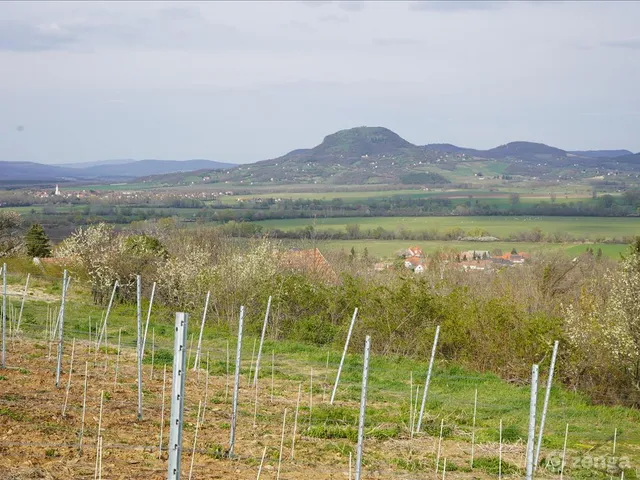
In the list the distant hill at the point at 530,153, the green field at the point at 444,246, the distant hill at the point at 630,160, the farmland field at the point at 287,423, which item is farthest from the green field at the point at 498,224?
the distant hill at the point at 530,153

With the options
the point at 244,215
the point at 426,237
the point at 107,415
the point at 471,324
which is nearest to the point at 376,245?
the point at 426,237

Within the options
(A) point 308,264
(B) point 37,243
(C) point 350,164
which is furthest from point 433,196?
(A) point 308,264

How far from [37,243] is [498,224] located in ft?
159

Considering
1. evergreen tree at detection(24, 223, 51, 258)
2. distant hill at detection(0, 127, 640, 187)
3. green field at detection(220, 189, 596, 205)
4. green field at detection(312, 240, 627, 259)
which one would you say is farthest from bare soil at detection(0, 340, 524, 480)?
distant hill at detection(0, 127, 640, 187)

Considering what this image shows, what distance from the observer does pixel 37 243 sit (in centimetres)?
4459

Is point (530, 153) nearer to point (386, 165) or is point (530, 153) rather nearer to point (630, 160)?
point (630, 160)

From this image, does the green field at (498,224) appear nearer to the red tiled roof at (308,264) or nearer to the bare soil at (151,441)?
the red tiled roof at (308,264)

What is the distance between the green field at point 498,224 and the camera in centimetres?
6606

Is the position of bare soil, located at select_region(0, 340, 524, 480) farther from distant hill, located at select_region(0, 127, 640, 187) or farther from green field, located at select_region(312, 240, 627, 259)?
distant hill, located at select_region(0, 127, 640, 187)

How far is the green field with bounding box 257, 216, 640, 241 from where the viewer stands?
66062 mm

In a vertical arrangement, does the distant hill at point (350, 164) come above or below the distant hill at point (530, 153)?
below

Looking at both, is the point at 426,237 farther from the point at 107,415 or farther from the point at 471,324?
the point at 107,415

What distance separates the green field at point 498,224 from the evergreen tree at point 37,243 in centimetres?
2175

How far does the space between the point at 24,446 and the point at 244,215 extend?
214 ft
